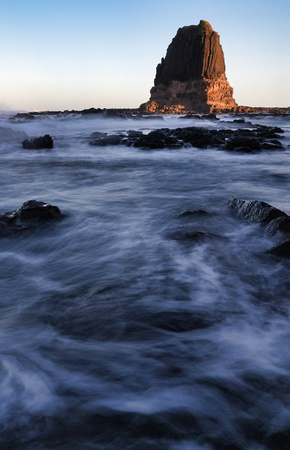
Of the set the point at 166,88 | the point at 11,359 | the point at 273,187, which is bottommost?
the point at 11,359

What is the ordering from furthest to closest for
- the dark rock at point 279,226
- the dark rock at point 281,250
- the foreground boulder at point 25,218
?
the foreground boulder at point 25,218, the dark rock at point 279,226, the dark rock at point 281,250

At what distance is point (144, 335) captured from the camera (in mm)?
1856

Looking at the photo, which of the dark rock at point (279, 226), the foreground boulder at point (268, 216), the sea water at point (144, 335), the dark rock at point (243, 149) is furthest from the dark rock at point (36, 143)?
the dark rock at point (279, 226)

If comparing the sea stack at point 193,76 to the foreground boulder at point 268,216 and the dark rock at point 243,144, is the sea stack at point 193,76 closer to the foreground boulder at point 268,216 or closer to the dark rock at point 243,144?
the dark rock at point 243,144

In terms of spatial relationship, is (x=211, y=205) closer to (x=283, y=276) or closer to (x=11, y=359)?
(x=283, y=276)

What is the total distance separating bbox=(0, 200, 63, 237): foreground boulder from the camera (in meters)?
3.51

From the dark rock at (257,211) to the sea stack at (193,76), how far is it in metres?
90.1

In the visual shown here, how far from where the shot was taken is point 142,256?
299 centimetres

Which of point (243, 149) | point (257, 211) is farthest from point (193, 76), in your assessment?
point (257, 211)

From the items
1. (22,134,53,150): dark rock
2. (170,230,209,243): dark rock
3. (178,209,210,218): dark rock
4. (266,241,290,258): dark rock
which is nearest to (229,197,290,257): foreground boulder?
(266,241,290,258): dark rock

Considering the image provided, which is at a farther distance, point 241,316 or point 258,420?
point 241,316

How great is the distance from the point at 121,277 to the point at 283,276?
1272 mm

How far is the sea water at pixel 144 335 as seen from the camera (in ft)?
4.13

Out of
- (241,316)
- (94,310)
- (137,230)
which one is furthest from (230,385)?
(137,230)
